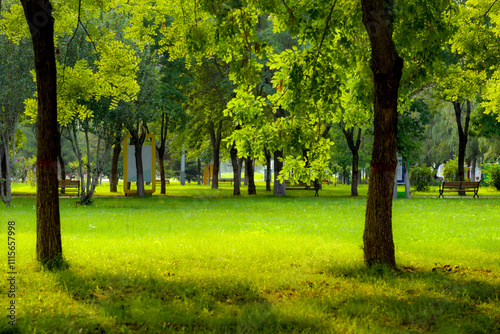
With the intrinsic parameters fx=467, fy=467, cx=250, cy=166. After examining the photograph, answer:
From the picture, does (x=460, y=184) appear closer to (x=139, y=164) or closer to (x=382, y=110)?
(x=139, y=164)

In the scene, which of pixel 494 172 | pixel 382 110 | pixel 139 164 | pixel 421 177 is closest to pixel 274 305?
pixel 382 110

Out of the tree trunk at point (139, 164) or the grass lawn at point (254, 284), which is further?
the tree trunk at point (139, 164)

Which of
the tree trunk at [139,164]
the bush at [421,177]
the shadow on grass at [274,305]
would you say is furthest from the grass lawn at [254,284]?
the bush at [421,177]

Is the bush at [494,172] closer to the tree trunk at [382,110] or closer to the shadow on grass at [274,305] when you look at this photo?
the shadow on grass at [274,305]

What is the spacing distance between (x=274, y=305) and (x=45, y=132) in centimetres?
474

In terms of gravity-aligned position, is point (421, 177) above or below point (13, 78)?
below

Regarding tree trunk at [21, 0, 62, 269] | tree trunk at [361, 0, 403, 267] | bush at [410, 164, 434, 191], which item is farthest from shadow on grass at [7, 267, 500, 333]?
bush at [410, 164, 434, 191]

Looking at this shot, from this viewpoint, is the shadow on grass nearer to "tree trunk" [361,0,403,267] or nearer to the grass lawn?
the grass lawn

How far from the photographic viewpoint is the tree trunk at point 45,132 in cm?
779

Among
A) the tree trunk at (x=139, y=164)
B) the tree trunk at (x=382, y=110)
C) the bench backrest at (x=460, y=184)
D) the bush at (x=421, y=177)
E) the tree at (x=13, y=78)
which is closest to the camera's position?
the tree trunk at (x=382, y=110)

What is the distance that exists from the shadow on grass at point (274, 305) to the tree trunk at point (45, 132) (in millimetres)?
734

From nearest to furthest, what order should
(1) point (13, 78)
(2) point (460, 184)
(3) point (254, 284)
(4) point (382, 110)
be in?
(3) point (254, 284) → (4) point (382, 110) → (1) point (13, 78) → (2) point (460, 184)

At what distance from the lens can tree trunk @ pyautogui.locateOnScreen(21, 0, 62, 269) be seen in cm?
779

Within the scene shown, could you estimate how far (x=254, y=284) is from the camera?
722cm
